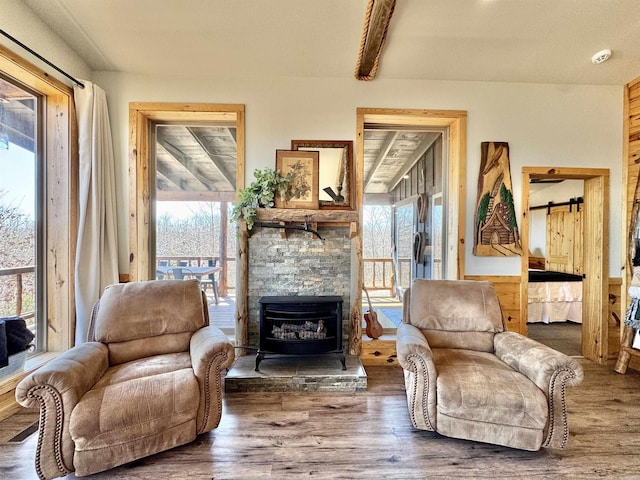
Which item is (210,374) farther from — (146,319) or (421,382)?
(421,382)

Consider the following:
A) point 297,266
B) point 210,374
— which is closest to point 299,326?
point 297,266

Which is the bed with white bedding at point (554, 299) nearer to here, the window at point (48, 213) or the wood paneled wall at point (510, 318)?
the wood paneled wall at point (510, 318)

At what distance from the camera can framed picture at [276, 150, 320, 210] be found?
Result: 284cm

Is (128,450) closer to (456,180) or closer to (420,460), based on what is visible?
(420,460)

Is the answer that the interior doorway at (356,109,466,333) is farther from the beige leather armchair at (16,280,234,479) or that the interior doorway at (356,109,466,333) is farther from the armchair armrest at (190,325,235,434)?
the beige leather armchair at (16,280,234,479)

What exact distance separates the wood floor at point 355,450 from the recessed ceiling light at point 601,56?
2.92m

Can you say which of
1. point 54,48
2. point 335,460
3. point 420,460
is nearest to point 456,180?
point 420,460

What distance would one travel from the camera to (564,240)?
559 cm

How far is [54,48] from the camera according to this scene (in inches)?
94.3

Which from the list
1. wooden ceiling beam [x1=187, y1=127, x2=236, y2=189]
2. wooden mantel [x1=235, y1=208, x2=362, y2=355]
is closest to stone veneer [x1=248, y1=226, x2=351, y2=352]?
wooden mantel [x1=235, y1=208, x2=362, y2=355]

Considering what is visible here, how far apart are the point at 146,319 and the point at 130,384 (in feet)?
1.84

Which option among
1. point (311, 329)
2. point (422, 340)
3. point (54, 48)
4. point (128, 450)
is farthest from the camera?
point (311, 329)

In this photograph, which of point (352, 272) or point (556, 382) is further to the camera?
point (352, 272)

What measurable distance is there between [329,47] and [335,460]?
3.04 m
